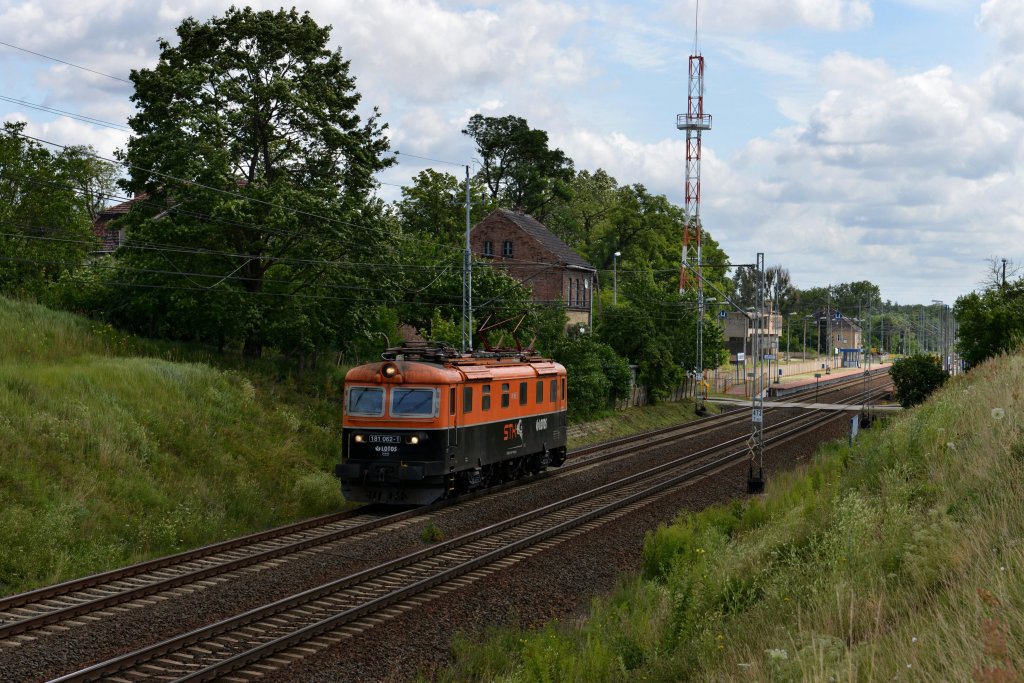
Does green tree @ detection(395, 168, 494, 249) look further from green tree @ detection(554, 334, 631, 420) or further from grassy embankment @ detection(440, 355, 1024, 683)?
grassy embankment @ detection(440, 355, 1024, 683)

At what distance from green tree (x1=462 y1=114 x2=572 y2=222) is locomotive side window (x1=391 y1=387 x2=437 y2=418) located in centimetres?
6426

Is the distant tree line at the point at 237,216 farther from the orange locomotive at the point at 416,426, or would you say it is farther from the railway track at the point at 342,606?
the railway track at the point at 342,606

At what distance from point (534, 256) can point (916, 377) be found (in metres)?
25.2

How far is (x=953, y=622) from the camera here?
7688mm

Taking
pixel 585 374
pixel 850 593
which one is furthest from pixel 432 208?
pixel 850 593

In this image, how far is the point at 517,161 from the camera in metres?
87.3

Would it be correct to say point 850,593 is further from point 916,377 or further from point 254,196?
point 916,377

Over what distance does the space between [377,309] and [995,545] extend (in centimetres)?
2362

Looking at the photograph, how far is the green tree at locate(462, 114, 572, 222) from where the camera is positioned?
86000 mm

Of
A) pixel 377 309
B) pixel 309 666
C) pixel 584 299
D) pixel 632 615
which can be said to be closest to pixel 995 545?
pixel 632 615

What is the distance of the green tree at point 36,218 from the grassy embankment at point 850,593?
2506 cm

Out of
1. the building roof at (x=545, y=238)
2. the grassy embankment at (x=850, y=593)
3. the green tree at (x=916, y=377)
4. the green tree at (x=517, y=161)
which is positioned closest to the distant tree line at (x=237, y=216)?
the grassy embankment at (x=850, y=593)

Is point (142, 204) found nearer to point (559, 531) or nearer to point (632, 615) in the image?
point (559, 531)

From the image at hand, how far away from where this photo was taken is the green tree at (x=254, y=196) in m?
28.0
